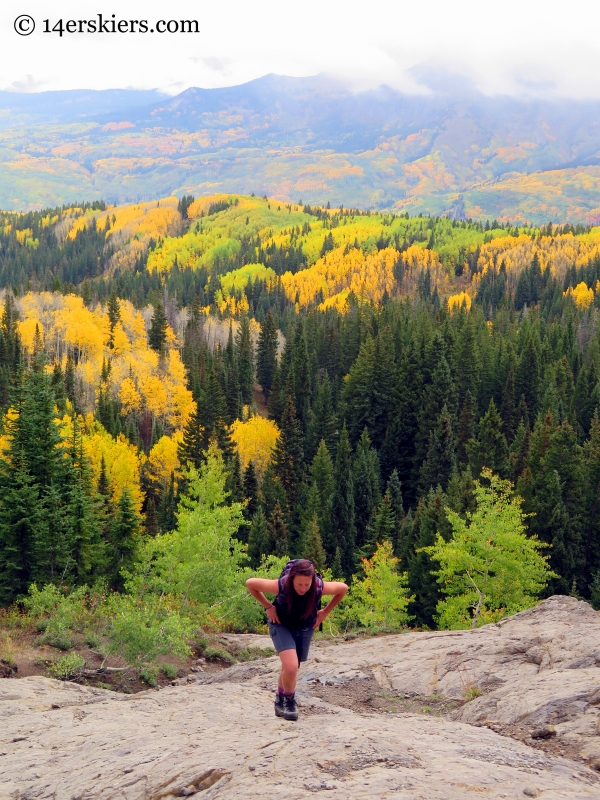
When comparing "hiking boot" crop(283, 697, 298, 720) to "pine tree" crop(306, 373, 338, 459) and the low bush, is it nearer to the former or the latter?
the low bush

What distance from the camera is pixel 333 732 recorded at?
1068cm

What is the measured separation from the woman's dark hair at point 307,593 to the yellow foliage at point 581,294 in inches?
6965

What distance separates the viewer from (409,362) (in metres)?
92.5

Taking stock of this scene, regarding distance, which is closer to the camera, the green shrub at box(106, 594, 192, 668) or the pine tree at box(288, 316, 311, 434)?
the green shrub at box(106, 594, 192, 668)

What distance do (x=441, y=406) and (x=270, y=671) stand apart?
71.8m

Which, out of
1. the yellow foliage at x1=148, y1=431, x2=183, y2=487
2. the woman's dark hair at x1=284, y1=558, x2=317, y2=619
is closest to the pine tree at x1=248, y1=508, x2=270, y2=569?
the yellow foliage at x1=148, y1=431, x2=183, y2=487

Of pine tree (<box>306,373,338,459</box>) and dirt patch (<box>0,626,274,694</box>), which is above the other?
dirt patch (<box>0,626,274,694</box>)

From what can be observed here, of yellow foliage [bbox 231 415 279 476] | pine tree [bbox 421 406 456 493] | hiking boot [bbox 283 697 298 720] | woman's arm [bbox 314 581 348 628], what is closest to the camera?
woman's arm [bbox 314 581 348 628]

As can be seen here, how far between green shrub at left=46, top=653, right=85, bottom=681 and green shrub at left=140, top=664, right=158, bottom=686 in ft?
5.24

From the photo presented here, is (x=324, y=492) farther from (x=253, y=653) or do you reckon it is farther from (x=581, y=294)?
(x=581, y=294)

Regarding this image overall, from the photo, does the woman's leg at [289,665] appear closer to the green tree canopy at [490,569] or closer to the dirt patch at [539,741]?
the dirt patch at [539,741]

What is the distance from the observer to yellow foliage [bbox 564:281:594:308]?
176 meters

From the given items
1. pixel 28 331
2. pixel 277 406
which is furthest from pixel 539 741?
pixel 28 331

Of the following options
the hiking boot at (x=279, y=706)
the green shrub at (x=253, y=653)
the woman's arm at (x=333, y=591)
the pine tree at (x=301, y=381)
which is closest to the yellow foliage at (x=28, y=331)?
the pine tree at (x=301, y=381)
